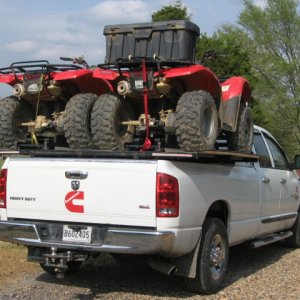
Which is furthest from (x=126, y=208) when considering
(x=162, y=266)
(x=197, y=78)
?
(x=197, y=78)

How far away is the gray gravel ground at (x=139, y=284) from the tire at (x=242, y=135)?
5.22 feet

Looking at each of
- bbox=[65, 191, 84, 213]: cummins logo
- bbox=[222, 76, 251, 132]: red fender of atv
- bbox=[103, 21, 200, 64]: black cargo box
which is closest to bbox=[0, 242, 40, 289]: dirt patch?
bbox=[65, 191, 84, 213]: cummins logo

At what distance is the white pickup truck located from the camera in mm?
5430

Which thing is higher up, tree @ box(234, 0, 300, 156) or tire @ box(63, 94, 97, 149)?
tree @ box(234, 0, 300, 156)

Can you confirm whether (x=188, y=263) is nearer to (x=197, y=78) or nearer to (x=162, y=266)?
(x=162, y=266)

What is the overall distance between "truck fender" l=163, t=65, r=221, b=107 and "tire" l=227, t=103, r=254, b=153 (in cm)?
42

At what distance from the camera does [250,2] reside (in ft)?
110

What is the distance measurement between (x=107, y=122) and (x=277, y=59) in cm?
2824

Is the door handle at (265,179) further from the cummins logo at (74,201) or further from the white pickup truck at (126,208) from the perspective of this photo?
the cummins logo at (74,201)

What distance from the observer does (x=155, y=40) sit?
21.2ft

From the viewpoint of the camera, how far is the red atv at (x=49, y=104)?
622cm

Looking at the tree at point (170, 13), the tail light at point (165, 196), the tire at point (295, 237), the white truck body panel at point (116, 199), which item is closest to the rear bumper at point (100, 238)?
the white truck body panel at point (116, 199)

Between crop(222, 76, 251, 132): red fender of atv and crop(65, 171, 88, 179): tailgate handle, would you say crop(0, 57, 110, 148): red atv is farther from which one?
crop(222, 76, 251, 132): red fender of atv

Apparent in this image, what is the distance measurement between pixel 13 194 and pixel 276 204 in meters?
3.86
